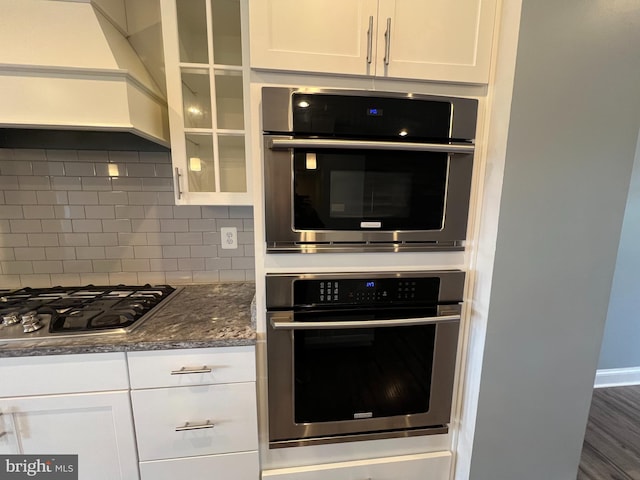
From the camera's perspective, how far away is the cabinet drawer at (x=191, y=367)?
992 millimetres

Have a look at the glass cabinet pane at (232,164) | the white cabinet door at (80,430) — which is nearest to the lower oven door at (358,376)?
the white cabinet door at (80,430)

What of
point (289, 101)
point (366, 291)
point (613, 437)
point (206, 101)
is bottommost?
point (613, 437)

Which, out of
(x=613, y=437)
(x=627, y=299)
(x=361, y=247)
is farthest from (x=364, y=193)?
(x=627, y=299)

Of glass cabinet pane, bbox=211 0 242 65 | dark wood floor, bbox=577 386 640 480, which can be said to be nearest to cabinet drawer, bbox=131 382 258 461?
glass cabinet pane, bbox=211 0 242 65

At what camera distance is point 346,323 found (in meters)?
1.04

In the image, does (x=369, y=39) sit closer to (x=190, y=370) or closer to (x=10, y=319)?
(x=190, y=370)

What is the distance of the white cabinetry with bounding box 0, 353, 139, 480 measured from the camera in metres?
0.95

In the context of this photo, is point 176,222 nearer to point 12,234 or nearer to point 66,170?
point 66,170

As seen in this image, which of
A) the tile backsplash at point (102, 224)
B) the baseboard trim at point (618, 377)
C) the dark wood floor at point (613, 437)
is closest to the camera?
the tile backsplash at point (102, 224)

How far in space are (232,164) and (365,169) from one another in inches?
26.0

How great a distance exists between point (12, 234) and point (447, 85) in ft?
6.93

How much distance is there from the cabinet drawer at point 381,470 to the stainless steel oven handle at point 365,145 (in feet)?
4.19

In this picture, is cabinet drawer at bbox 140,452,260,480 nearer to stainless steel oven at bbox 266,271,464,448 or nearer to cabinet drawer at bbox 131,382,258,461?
cabinet drawer at bbox 131,382,258,461

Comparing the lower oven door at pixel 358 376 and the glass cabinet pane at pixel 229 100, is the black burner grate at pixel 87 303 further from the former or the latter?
the glass cabinet pane at pixel 229 100
